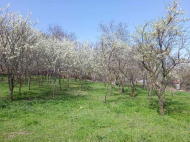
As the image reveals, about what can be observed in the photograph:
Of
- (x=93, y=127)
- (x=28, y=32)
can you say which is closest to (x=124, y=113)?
(x=93, y=127)

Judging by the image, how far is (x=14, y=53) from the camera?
44.6 ft

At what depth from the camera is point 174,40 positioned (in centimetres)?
1138

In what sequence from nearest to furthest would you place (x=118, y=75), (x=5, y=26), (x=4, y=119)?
(x=4, y=119)
(x=5, y=26)
(x=118, y=75)

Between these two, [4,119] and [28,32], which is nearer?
[4,119]

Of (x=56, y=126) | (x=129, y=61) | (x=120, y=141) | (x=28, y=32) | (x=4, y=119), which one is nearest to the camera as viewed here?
(x=120, y=141)

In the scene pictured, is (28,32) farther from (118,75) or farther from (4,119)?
(118,75)

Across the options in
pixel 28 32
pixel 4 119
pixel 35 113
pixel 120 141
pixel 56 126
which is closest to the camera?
pixel 120 141

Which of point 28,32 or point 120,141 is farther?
point 28,32

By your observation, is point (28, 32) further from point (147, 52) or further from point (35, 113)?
point (147, 52)

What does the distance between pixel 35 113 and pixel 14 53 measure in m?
6.46

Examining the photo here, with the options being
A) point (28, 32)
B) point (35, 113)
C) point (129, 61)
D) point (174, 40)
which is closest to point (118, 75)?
point (129, 61)

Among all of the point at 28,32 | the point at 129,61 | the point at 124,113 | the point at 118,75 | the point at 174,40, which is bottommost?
the point at 124,113

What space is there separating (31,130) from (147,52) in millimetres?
8367

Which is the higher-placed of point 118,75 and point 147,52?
point 147,52
